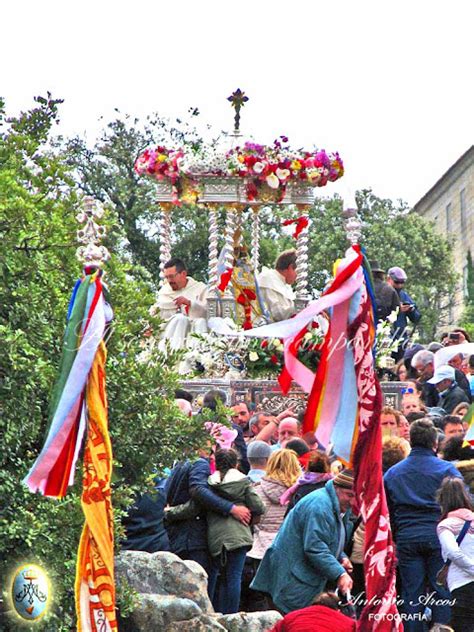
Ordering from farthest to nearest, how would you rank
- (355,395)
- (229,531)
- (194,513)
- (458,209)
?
(458,209) < (194,513) < (229,531) < (355,395)

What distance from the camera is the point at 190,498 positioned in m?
13.9

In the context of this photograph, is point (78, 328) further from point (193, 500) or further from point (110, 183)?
point (110, 183)

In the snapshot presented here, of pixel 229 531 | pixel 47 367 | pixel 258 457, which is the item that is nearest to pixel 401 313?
pixel 258 457

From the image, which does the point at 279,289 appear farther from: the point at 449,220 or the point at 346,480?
the point at 449,220

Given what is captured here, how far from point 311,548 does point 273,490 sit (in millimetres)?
1817

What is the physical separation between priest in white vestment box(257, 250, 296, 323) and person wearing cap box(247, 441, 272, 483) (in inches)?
326

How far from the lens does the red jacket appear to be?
9.81 meters

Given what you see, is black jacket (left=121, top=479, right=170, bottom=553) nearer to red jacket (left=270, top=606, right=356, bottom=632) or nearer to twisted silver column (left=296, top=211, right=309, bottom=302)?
red jacket (left=270, top=606, right=356, bottom=632)

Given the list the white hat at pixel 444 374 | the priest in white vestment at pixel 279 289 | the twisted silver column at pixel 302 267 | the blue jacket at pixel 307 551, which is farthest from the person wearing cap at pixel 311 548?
the twisted silver column at pixel 302 267

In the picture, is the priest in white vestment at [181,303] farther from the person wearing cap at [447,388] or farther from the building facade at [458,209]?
the building facade at [458,209]

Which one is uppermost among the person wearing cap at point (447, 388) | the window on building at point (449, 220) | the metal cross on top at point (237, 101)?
the window on building at point (449, 220)

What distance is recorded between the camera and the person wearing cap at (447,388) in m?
18.5

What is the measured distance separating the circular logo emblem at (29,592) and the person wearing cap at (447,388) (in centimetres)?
863

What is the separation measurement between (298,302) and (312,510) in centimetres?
1195
